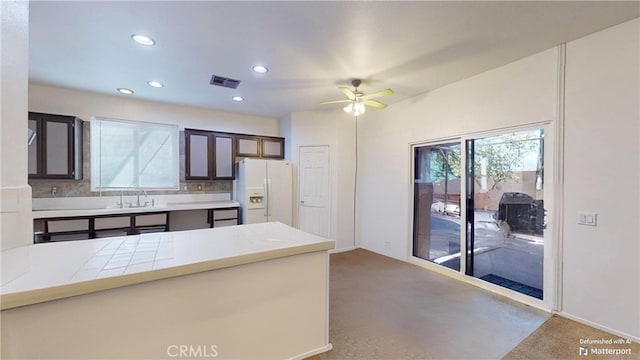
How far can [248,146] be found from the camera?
5094 millimetres

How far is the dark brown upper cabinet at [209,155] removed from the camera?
14.9 ft

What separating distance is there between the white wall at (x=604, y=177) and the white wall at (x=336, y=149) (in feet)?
10.2

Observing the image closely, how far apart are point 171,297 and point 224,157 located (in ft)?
12.0

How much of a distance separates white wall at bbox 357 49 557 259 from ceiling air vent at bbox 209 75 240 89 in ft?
8.29

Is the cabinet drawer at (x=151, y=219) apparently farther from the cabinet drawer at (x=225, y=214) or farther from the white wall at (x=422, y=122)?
the white wall at (x=422, y=122)

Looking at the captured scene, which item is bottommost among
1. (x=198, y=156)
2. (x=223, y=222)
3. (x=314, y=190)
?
(x=223, y=222)

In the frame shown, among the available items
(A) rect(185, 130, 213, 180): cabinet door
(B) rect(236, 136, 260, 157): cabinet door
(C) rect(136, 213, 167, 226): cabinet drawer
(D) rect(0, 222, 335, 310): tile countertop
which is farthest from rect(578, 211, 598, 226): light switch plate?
(C) rect(136, 213, 167, 226): cabinet drawer

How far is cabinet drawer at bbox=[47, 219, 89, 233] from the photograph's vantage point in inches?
132

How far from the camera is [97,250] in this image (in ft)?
5.40

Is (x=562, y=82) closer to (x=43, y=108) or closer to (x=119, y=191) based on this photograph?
(x=119, y=191)

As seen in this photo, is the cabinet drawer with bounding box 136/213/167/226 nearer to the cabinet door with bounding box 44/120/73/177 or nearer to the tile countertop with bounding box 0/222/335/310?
the cabinet door with bounding box 44/120/73/177

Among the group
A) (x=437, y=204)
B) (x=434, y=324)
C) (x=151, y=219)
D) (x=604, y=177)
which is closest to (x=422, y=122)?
(x=437, y=204)

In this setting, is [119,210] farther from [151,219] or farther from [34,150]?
[34,150]

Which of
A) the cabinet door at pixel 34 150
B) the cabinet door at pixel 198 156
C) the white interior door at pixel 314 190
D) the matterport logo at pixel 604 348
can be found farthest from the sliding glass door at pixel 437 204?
the cabinet door at pixel 34 150
